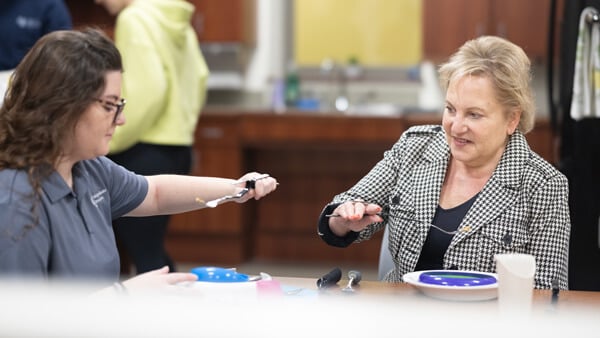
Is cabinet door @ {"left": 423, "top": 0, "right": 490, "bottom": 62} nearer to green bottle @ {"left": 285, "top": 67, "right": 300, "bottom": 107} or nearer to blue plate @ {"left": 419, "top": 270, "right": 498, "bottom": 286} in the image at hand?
green bottle @ {"left": 285, "top": 67, "right": 300, "bottom": 107}

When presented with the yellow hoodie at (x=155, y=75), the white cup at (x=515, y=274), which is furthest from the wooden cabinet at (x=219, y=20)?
the white cup at (x=515, y=274)

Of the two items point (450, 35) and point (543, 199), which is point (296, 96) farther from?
point (543, 199)

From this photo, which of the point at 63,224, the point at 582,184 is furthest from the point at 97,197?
the point at 582,184

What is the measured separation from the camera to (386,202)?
6.98 ft

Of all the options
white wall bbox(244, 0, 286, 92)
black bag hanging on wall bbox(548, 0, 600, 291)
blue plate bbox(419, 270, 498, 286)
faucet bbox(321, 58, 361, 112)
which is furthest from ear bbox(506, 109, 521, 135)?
white wall bbox(244, 0, 286, 92)

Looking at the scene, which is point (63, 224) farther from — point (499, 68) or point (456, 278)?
point (499, 68)

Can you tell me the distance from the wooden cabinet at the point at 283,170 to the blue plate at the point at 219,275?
11.7 ft

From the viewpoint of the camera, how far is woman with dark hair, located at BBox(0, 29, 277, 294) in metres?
1.43

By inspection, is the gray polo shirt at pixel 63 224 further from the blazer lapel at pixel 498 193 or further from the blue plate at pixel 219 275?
the blazer lapel at pixel 498 193

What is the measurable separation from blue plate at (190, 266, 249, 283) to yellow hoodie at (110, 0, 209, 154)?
152cm

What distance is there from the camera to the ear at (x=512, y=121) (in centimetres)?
206

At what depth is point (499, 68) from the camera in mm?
2008

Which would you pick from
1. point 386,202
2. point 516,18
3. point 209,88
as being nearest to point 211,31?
point 209,88

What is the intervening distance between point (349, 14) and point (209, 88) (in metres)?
1.06
